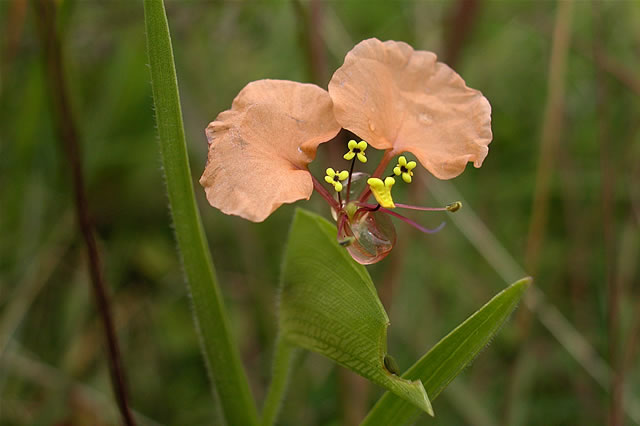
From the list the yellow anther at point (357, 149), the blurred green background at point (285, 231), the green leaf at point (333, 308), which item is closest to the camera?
the green leaf at point (333, 308)

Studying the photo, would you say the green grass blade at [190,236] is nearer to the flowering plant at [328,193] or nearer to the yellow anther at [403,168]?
the flowering plant at [328,193]

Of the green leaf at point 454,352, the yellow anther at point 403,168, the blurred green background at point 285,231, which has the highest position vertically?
the yellow anther at point 403,168

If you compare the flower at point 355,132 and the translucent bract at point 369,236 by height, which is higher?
the flower at point 355,132

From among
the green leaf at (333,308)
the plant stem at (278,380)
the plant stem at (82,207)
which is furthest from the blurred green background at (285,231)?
the green leaf at (333,308)

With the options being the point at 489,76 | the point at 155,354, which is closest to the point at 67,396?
the point at 155,354

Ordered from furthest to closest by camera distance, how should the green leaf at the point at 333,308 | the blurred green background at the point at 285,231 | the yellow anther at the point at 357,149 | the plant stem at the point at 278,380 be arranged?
the blurred green background at the point at 285,231 < the plant stem at the point at 278,380 < the yellow anther at the point at 357,149 < the green leaf at the point at 333,308

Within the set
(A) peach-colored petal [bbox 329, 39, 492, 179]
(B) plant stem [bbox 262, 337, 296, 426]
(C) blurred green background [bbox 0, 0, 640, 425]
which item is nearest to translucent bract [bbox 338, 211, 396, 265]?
(A) peach-colored petal [bbox 329, 39, 492, 179]

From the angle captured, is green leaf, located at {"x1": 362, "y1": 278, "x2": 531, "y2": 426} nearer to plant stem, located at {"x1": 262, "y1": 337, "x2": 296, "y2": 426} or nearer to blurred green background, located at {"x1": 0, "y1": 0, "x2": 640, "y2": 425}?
plant stem, located at {"x1": 262, "y1": 337, "x2": 296, "y2": 426}

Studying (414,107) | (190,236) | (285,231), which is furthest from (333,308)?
(285,231)
